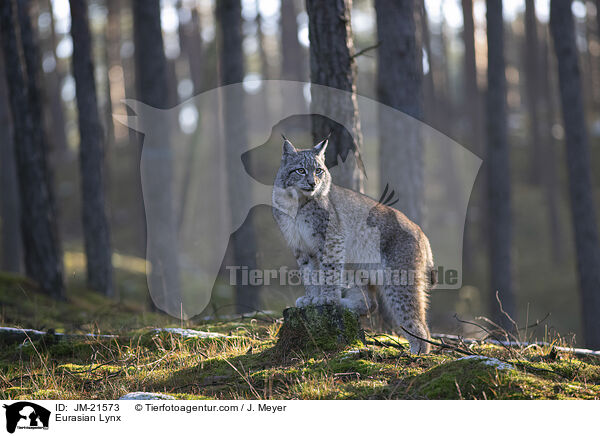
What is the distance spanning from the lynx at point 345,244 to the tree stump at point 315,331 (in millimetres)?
358

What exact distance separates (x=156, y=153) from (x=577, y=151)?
10551mm

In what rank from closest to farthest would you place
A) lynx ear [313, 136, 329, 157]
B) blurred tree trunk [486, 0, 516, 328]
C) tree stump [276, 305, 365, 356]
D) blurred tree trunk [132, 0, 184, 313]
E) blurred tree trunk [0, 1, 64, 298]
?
tree stump [276, 305, 365, 356] → lynx ear [313, 136, 329, 157] → blurred tree trunk [0, 1, 64, 298] → blurred tree trunk [132, 0, 184, 313] → blurred tree trunk [486, 0, 516, 328]

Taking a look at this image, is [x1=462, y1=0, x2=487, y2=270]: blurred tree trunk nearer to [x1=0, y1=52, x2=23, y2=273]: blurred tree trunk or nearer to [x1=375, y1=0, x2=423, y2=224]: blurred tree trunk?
[x1=375, y1=0, x2=423, y2=224]: blurred tree trunk

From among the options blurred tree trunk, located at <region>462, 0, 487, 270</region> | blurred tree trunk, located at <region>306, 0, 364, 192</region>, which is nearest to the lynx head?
blurred tree trunk, located at <region>306, 0, 364, 192</region>

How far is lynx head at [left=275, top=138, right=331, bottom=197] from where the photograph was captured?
6.55 meters

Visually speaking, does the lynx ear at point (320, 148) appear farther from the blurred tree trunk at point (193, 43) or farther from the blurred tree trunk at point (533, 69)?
the blurred tree trunk at point (193, 43)

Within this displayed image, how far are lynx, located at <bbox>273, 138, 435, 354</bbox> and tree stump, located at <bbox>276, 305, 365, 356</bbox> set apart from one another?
36 centimetres

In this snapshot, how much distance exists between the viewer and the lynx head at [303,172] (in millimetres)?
6547

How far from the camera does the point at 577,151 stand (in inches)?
504

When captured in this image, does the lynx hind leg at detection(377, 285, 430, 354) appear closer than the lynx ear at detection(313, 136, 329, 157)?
Yes

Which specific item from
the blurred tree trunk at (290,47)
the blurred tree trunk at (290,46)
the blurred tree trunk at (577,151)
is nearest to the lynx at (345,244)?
the blurred tree trunk at (577,151)

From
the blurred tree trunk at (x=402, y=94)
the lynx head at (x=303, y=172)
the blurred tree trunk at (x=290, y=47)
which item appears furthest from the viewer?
the blurred tree trunk at (x=290, y=47)
